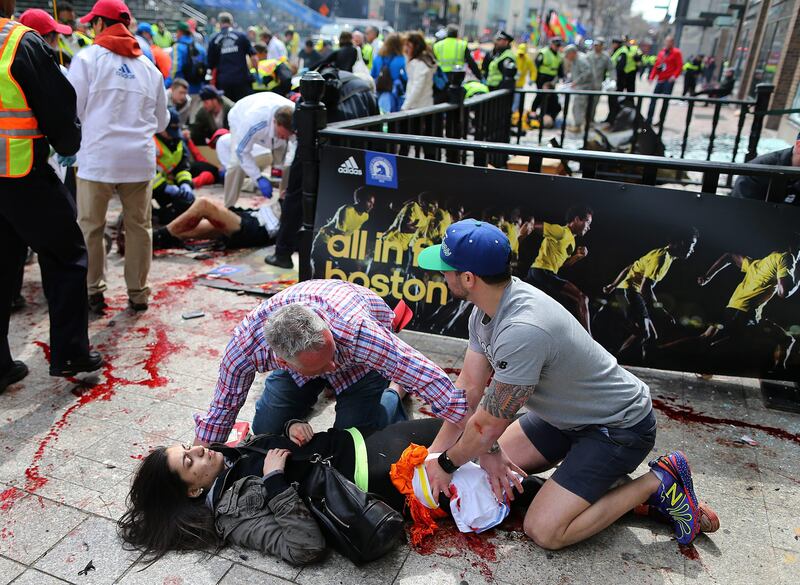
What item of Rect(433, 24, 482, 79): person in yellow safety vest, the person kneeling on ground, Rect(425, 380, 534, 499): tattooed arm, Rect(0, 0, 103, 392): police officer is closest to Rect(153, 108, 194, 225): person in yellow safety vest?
the person kneeling on ground

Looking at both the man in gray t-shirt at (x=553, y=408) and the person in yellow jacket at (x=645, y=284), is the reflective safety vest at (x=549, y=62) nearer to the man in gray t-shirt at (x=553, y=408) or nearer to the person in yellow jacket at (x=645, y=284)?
the person in yellow jacket at (x=645, y=284)

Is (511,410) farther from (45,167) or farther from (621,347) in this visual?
(45,167)

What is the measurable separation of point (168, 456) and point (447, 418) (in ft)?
3.82

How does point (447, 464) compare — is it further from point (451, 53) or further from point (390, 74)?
point (451, 53)

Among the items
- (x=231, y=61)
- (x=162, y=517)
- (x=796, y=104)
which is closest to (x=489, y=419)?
(x=162, y=517)

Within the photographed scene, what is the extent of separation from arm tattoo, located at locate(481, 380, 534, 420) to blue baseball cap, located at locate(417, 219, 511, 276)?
1.44ft

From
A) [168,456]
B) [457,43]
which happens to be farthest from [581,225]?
[457,43]

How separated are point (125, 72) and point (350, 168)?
183 cm

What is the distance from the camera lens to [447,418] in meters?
2.84

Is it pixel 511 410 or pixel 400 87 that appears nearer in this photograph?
pixel 511 410

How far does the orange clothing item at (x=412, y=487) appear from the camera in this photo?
2.75 m

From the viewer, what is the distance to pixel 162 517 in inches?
104

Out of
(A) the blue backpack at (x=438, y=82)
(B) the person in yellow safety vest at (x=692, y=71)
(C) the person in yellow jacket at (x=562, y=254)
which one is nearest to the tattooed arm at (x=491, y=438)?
(C) the person in yellow jacket at (x=562, y=254)

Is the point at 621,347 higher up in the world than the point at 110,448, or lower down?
higher up
